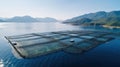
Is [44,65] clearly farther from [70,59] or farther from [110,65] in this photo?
[110,65]

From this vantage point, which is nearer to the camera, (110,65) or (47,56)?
(110,65)

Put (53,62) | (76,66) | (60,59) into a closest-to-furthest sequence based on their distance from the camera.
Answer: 1. (76,66)
2. (53,62)
3. (60,59)

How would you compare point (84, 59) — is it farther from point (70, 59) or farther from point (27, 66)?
point (27, 66)

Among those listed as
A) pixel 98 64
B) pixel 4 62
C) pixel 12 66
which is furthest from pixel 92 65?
pixel 4 62

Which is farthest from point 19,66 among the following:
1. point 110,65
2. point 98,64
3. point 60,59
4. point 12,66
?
point 110,65

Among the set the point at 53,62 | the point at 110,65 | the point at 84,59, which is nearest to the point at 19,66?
the point at 53,62

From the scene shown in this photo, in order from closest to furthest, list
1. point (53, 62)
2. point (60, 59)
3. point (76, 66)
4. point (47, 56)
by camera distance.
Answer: point (76, 66)
point (53, 62)
point (60, 59)
point (47, 56)

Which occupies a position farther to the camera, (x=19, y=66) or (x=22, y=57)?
(x=22, y=57)

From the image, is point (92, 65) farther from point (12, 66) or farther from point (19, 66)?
point (12, 66)

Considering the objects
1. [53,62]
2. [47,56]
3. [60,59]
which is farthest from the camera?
[47,56]
